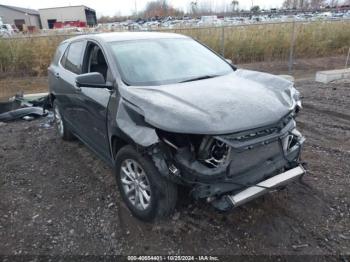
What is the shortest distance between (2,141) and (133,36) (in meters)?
3.28

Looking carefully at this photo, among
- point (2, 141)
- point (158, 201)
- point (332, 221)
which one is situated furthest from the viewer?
point (2, 141)

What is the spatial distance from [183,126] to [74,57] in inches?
103

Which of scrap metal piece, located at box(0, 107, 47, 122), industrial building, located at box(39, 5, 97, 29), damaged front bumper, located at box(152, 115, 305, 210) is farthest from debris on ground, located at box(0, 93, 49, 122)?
industrial building, located at box(39, 5, 97, 29)

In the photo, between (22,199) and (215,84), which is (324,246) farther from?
(22,199)

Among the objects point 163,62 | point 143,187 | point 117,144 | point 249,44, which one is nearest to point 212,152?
point 143,187

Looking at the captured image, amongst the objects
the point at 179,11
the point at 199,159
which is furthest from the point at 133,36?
the point at 179,11

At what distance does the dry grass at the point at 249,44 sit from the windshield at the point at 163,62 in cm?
946

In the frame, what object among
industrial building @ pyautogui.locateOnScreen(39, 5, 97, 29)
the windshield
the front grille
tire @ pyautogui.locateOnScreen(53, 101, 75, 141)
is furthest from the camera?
industrial building @ pyautogui.locateOnScreen(39, 5, 97, 29)

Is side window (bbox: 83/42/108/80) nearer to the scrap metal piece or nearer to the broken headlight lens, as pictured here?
the broken headlight lens

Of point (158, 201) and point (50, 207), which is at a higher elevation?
point (158, 201)

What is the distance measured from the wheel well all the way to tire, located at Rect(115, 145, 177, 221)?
0.12 metres

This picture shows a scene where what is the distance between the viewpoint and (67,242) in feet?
9.45

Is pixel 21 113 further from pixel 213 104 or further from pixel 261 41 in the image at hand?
pixel 261 41

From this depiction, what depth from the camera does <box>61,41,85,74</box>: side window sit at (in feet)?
13.6
